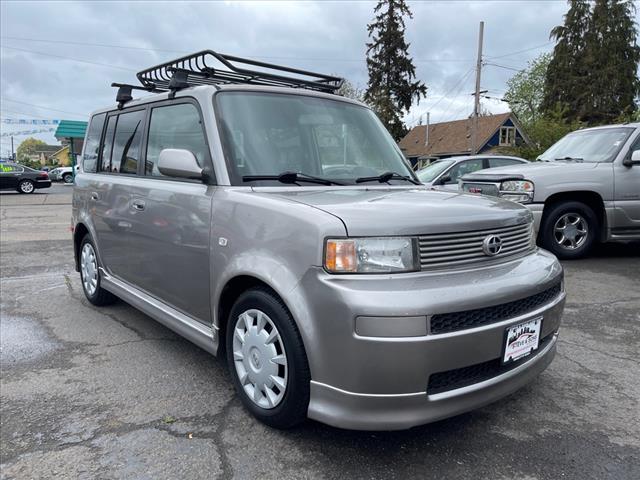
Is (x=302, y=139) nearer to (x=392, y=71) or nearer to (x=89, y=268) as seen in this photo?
(x=89, y=268)

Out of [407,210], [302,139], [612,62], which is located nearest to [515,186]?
[302,139]

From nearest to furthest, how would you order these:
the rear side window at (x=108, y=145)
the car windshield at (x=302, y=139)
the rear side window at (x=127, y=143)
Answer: the car windshield at (x=302, y=139), the rear side window at (x=127, y=143), the rear side window at (x=108, y=145)

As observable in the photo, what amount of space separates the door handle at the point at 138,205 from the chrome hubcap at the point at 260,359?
1387mm

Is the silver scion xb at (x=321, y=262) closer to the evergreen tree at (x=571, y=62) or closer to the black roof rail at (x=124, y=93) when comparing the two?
the black roof rail at (x=124, y=93)

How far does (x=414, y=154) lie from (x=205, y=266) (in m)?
49.5

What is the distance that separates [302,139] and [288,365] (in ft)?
5.15

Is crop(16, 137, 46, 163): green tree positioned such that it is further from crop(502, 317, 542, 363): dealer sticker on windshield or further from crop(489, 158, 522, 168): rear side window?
crop(502, 317, 542, 363): dealer sticker on windshield

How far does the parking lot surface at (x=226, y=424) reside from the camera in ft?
7.73

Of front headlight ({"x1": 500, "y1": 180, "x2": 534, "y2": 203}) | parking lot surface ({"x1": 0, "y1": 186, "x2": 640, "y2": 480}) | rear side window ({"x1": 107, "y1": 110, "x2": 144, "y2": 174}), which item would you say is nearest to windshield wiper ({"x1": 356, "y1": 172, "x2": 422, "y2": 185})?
parking lot surface ({"x1": 0, "y1": 186, "x2": 640, "y2": 480})

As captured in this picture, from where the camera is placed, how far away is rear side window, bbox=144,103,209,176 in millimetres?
3193

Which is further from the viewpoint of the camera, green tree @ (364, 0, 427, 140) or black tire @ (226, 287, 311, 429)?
green tree @ (364, 0, 427, 140)

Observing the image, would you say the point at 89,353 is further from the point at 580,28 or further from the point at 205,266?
the point at 580,28

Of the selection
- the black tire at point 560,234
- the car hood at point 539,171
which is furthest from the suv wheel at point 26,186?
the black tire at point 560,234

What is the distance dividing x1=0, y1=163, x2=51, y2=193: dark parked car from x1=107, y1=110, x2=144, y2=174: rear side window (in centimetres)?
2258
